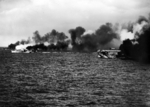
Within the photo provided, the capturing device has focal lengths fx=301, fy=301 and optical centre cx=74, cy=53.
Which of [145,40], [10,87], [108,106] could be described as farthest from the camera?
[145,40]

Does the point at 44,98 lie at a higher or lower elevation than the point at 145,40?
lower

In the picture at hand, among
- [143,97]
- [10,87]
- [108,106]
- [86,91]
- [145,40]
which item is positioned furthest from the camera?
[145,40]

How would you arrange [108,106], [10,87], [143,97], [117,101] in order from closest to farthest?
[108,106], [117,101], [143,97], [10,87]

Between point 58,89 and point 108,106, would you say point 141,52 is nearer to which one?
point 58,89

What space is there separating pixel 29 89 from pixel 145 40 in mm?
133054

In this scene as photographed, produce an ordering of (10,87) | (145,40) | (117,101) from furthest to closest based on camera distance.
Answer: (145,40), (10,87), (117,101)

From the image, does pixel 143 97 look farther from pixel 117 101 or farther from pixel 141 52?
pixel 141 52

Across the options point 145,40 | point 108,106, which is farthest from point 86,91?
point 145,40

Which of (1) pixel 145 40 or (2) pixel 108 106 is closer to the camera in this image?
(2) pixel 108 106

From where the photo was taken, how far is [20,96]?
162ft

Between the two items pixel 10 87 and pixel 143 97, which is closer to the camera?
pixel 143 97

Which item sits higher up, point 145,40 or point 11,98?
point 145,40

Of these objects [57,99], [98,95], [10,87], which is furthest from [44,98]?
[10,87]

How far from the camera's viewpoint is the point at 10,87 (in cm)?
5972
